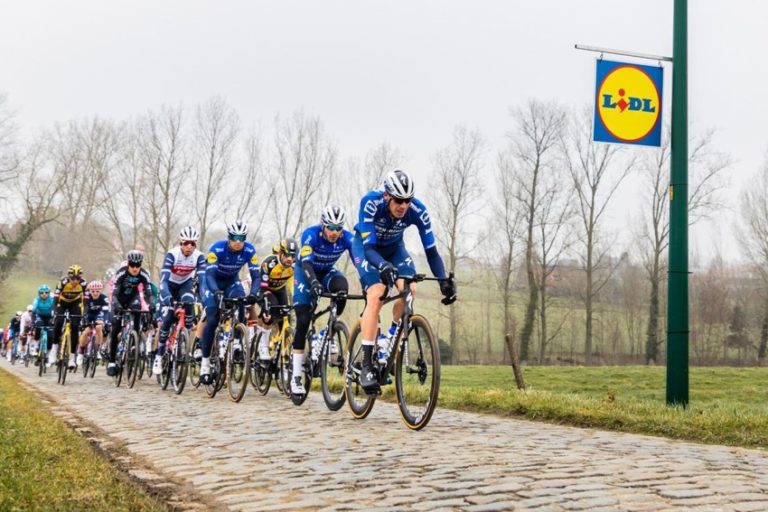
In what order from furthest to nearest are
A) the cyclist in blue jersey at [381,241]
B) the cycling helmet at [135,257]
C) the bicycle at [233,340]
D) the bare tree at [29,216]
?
the bare tree at [29,216] → the cycling helmet at [135,257] → the bicycle at [233,340] → the cyclist in blue jersey at [381,241]

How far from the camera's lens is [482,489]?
4.56 meters

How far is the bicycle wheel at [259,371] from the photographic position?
38.4 feet

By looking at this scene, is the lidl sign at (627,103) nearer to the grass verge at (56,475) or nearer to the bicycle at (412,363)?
the bicycle at (412,363)

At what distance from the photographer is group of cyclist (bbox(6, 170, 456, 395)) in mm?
8016

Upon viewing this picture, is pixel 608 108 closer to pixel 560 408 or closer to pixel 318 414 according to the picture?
pixel 560 408

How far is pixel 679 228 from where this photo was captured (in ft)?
31.3

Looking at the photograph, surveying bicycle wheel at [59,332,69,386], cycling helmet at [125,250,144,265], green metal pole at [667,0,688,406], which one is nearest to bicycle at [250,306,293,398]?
cycling helmet at [125,250,144,265]

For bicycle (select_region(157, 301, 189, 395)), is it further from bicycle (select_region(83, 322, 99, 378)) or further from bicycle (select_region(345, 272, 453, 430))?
bicycle (select_region(345, 272, 453, 430))

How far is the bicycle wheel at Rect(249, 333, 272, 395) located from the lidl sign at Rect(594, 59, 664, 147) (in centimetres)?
577

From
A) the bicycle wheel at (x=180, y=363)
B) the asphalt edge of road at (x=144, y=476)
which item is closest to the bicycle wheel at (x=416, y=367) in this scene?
the asphalt edge of road at (x=144, y=476)

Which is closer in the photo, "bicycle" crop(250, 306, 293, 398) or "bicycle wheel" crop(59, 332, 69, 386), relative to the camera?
"bicycle" crop(250, 306, 293, 398)

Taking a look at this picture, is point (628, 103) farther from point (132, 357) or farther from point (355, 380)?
point (132, 357)

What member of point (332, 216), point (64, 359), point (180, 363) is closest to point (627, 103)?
point (332, 216)

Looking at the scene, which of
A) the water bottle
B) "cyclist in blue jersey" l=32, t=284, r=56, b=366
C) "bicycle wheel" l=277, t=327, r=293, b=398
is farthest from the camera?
"cyclist in blue jersey" l=32, t=284, r=56, b=366
